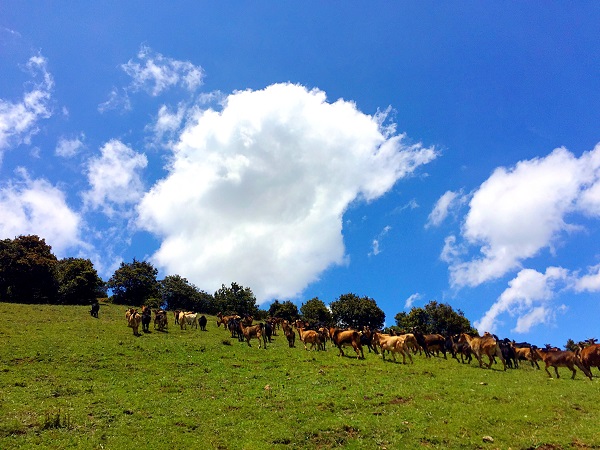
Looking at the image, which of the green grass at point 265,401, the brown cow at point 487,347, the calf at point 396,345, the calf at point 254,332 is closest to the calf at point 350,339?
the calf at point 396,345

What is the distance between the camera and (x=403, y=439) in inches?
548

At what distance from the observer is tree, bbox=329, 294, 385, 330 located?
103 meters

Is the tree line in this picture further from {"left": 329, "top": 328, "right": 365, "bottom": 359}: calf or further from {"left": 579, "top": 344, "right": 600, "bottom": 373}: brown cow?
{"left": 579, "top": 344, "right": 600, "bottom": 373}: brown cow

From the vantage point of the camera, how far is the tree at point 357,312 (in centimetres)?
10262

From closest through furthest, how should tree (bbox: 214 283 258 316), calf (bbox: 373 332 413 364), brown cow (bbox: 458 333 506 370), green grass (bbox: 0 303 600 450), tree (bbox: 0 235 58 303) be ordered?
1. green grass (bbox: 0 303 600 450)
2. brown cow (bbox: 458 333 506 370)
3. calf (bbox: 373 332 413 364)
4. tree (bbox: 0 235 58 303)
5. tree (bbox: 214 283 258 316)

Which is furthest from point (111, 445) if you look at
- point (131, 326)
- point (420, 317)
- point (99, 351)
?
point (420, 317)

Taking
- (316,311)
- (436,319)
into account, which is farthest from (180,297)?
(436,319)

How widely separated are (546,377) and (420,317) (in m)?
82.0

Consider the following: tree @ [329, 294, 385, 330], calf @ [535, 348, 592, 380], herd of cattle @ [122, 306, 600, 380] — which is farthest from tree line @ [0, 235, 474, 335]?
calf @ [535, 348, 592, 380]

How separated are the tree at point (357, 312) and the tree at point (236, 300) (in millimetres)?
22890

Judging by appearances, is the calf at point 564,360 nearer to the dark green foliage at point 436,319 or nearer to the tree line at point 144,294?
the tree line at point 144,294

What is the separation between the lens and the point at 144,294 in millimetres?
87125

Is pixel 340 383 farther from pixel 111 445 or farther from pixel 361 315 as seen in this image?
pixel 361 315

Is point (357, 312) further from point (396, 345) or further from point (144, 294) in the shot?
point (396, 345)
